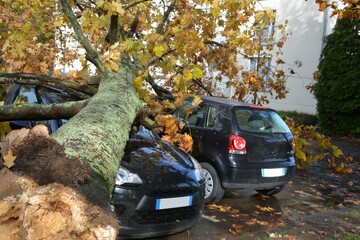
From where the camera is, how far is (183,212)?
4227mm

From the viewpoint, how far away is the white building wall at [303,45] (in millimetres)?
19469

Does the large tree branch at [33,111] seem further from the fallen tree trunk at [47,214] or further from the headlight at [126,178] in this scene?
the fallen tree trunk at [47,214]

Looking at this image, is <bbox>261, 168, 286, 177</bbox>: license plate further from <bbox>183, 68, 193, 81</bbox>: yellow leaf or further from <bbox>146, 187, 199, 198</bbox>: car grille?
<bbox>183, 68, 193, 81</bbox>: yellow leaf

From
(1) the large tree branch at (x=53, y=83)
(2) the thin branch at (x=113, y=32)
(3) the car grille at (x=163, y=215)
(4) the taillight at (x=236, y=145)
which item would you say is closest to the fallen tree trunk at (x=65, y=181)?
(3) the car grille at (x=163, y=215)

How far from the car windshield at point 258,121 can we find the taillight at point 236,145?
0.66 ft

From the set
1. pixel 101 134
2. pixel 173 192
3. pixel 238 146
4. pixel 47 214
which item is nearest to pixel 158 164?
pixel 173 192

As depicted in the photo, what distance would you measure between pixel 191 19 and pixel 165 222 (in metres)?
3.59

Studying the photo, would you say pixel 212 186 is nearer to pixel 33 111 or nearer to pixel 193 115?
pixel 193 115

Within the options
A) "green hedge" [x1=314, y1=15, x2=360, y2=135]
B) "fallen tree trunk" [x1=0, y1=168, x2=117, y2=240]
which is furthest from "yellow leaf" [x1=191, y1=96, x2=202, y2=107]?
"green hedge" [x1=314, y1=15, x2=360, y2=135]

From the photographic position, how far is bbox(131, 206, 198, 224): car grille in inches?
150

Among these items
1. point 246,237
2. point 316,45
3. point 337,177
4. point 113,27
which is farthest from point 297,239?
point 316,45

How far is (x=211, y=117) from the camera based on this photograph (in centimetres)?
638

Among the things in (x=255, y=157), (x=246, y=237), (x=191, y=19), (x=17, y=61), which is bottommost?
(x=246, y=237)

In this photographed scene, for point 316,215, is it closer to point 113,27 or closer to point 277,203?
point 277,203
